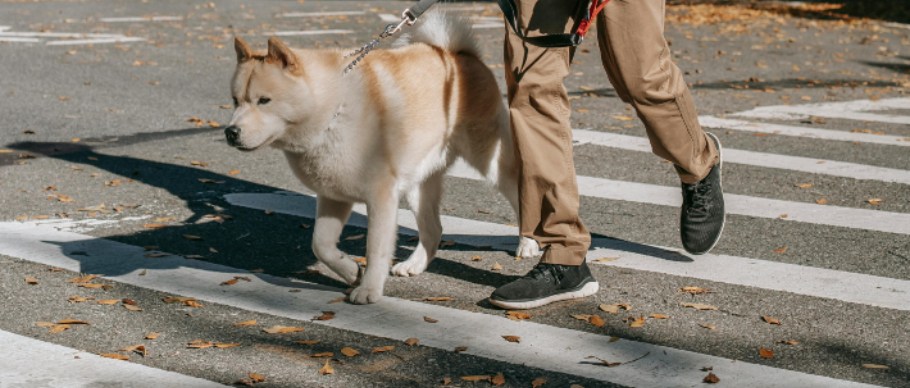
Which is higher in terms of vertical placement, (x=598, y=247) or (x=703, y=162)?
(x=703, y=162)

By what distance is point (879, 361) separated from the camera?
417 cm

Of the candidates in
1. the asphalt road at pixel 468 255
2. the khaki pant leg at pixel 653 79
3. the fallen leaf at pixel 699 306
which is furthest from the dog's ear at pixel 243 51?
the fallen leaf at pixel 699 306

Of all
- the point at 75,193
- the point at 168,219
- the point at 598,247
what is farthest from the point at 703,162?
the point at 75,193

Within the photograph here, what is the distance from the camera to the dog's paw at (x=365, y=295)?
16.1ft

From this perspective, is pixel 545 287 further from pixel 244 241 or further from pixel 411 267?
pixel 244 241

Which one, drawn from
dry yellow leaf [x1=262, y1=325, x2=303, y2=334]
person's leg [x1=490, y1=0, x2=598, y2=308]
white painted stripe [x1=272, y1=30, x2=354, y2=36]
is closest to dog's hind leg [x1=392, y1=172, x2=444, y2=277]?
person's leg [x1=490, y1=0, x2=598, y2=308]

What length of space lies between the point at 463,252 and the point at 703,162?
116cm

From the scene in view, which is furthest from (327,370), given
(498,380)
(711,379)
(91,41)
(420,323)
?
(91,41)

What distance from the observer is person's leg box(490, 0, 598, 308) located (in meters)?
4.78

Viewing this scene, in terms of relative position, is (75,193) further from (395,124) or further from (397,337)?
(397,337)

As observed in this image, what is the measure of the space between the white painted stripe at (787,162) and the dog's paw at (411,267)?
3.08m

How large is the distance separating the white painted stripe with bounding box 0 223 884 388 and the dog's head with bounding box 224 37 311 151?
0.66 metres

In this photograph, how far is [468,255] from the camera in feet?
19.0

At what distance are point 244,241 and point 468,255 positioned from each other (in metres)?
1.08
